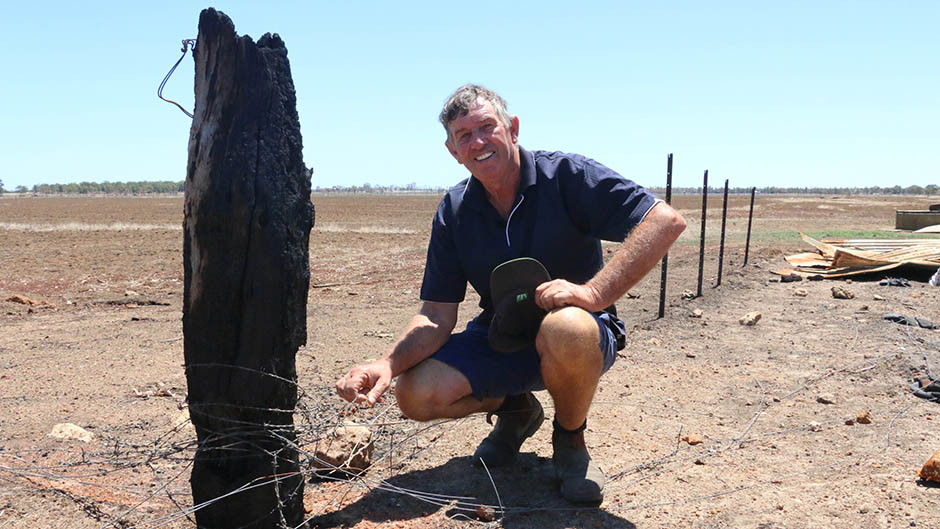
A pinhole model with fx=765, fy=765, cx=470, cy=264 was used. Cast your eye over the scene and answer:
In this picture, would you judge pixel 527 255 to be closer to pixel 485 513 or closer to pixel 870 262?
pixel 485 513

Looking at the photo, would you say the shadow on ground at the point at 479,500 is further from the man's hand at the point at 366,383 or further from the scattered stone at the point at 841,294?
the scattered stone at the point at 841,294

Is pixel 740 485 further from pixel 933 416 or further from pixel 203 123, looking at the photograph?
pixel 203 123

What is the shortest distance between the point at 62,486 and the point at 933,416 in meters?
4.35

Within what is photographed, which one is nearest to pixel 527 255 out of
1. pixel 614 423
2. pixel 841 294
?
pixel 614 423

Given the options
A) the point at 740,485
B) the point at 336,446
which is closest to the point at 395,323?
the point at 336,446

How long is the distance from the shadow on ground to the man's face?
1.35m

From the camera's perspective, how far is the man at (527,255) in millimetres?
3041

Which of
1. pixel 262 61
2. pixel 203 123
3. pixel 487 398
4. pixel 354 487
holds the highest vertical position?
pixel 262 61

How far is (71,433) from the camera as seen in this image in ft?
13.0

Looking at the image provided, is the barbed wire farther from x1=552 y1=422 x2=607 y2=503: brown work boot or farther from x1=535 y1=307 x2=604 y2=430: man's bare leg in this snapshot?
x1=535 y1=307 x2=604 y2=430: man's bare leg

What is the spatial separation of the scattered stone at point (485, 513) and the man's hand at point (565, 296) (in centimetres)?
85

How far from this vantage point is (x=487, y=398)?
11.2 ft

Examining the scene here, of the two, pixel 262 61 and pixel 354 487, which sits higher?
pixel 262 61

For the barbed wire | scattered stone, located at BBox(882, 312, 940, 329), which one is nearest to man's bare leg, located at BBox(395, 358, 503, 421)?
the barbed wire
